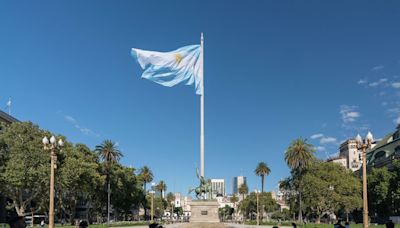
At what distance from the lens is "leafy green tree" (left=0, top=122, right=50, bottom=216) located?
54406 millimetres

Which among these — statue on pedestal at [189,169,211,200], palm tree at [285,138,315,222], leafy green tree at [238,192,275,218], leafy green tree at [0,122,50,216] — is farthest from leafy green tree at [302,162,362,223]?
leafy green tree at [238,192,275,218]

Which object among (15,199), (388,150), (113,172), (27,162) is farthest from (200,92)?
(388,150)

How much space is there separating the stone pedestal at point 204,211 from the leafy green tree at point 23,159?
20.3 m

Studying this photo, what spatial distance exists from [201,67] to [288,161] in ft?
144

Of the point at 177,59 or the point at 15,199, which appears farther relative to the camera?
the point at 15,199

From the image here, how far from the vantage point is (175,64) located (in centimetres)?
4278

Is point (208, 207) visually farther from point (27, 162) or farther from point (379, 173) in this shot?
point (379, 173)

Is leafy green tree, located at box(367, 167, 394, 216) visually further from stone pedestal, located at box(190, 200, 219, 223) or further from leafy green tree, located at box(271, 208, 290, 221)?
leafy green tree, located at box(271, 208, 290, 221)

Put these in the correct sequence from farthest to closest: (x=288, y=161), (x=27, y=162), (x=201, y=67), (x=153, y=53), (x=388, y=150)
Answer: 1. (x=388, y=150)
2. (x=288, y=161)
3. (x=27, y=162)
4. (x=201, y=67)
5. (x=153, y=53)

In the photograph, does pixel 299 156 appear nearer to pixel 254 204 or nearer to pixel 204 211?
pixel 204 211

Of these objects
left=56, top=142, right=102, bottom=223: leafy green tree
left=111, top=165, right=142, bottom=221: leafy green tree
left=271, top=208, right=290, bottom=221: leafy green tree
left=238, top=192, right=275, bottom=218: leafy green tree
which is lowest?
left=271, top=208, right=290, bottom=221: leafy green tree

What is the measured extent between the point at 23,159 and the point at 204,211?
79.4 feet

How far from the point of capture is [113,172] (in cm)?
9156

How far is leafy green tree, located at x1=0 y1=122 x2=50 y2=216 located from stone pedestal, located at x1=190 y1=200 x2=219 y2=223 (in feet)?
66.6
